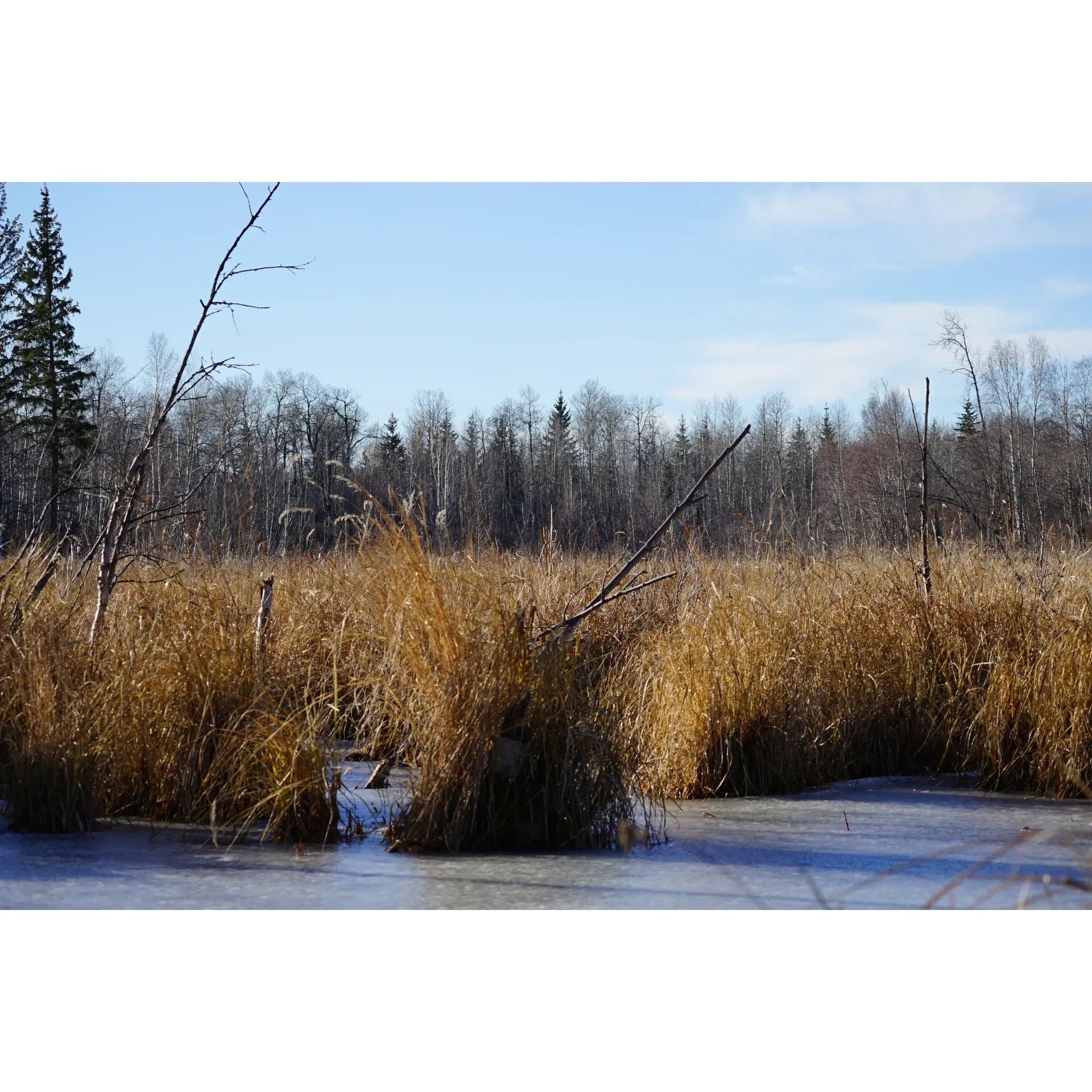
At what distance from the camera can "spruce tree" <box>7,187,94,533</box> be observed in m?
22.8

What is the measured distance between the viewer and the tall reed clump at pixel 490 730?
3.67m

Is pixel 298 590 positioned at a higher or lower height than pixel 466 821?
higher

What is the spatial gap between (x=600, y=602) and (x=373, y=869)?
1.25 metres

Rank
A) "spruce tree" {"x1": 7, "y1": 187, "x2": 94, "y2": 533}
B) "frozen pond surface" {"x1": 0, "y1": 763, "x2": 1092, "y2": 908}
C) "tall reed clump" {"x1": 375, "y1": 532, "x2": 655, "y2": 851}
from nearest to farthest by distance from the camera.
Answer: "frozen pond surface" {"x1": 0, "y1": 763, "x2": 1092, "y2": 908} → "tall reed clump" {"x1": 375, "y1": 532, "x2": 655, "y2": 851} → "spruce tree" {"x1": 7, "y1": 187, "x2": 94, "y2": 533}

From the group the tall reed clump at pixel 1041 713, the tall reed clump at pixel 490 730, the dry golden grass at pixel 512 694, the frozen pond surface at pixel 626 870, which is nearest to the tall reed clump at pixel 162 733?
the dry golden grass at pixel 512 694

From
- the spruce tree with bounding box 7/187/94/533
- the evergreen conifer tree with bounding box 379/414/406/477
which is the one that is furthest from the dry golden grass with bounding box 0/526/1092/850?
the evergreen conifer tree with bounding box 379/414/406/477

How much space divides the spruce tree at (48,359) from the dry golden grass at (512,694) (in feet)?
59.2

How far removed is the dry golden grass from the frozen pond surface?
0.74 feet

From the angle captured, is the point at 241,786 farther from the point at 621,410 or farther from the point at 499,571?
the point at 621,410

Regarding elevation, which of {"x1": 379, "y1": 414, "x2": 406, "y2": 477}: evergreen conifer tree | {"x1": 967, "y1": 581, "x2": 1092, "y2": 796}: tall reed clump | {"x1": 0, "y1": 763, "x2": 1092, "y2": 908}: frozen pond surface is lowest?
{"x1": 0, "y1": 763, "x2": 1092, "y2": 908}: frozen pond surface

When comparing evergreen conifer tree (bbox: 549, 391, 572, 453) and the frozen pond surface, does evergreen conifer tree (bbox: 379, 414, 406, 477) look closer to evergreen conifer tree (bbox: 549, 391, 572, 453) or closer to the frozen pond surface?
evergreen conifer tree (bbox: 549, 391, 572, 453)

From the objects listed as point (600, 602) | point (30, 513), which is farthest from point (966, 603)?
point (30, 513)

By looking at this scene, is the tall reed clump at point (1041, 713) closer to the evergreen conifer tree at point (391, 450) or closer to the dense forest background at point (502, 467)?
Result: the dense forest background at point (502, 467)

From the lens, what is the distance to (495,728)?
12.1ft
